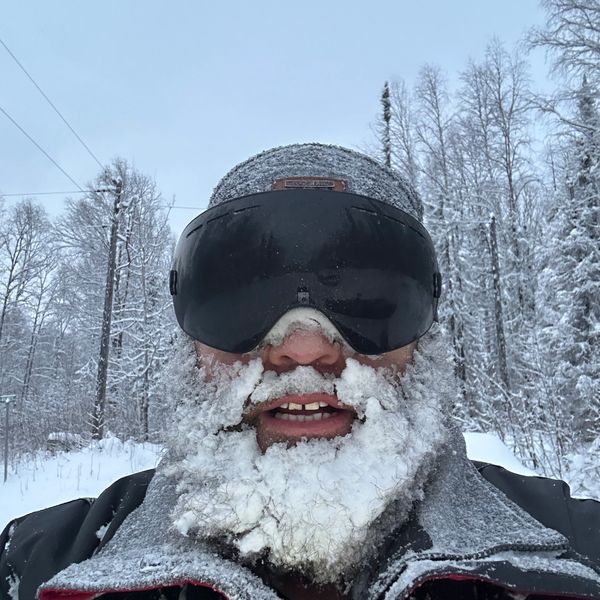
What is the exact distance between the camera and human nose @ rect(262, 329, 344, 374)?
115 centimetres

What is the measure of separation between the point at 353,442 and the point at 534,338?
5.33m

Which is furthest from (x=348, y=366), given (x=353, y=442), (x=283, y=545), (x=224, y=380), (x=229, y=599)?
(x=229, y=599)

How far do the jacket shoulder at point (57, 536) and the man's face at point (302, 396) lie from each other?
55 centimetres

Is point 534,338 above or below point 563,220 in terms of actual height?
below

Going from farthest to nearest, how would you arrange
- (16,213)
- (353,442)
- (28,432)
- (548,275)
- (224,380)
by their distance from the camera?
(16,213), (548,275), (28,432), (224,380), (353,442)

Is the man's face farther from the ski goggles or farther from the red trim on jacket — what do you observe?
the red trim on jacket

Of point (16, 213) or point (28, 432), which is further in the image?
point (16, 213)

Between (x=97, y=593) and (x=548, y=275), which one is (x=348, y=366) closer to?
(x=97, y=593)

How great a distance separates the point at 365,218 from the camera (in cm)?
127

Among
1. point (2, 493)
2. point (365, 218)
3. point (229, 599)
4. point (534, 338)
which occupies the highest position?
point (534, 338)

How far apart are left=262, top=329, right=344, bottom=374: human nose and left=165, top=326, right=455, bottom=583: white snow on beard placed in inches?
1.0

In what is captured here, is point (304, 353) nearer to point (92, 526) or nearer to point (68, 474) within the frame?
point (92, 526)

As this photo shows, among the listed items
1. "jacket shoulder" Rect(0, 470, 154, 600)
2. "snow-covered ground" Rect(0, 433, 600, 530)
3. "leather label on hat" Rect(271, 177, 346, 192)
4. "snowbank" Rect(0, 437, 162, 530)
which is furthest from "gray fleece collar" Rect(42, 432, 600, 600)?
"snowbank" Rect(0, 437, 162, 530)

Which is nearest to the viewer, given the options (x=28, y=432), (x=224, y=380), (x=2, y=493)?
(x=224, y=380)
